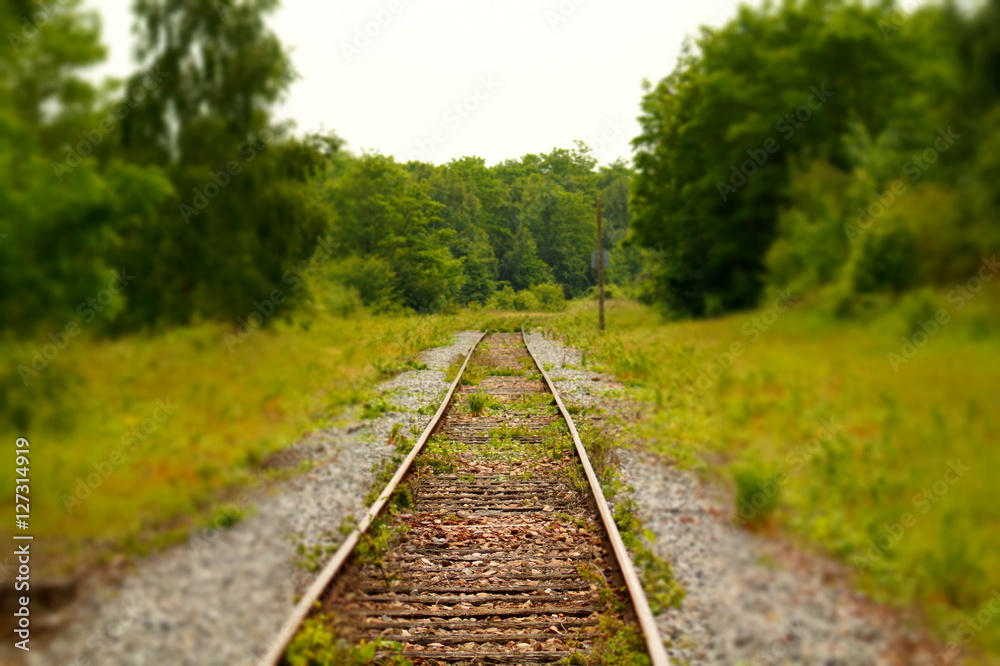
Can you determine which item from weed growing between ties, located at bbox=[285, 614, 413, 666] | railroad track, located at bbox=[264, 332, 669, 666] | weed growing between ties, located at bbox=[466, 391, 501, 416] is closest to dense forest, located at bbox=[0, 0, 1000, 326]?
railroad track, located at bbox=[264, 332, 669, 666]

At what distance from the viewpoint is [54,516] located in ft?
16.5

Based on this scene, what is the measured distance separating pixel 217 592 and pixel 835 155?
582cm

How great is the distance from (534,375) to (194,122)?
34.5 ft

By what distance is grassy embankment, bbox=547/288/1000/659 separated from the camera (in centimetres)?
418

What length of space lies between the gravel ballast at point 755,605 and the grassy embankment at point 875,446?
251 mm

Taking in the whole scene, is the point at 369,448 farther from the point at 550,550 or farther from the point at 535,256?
the point at 535,256
